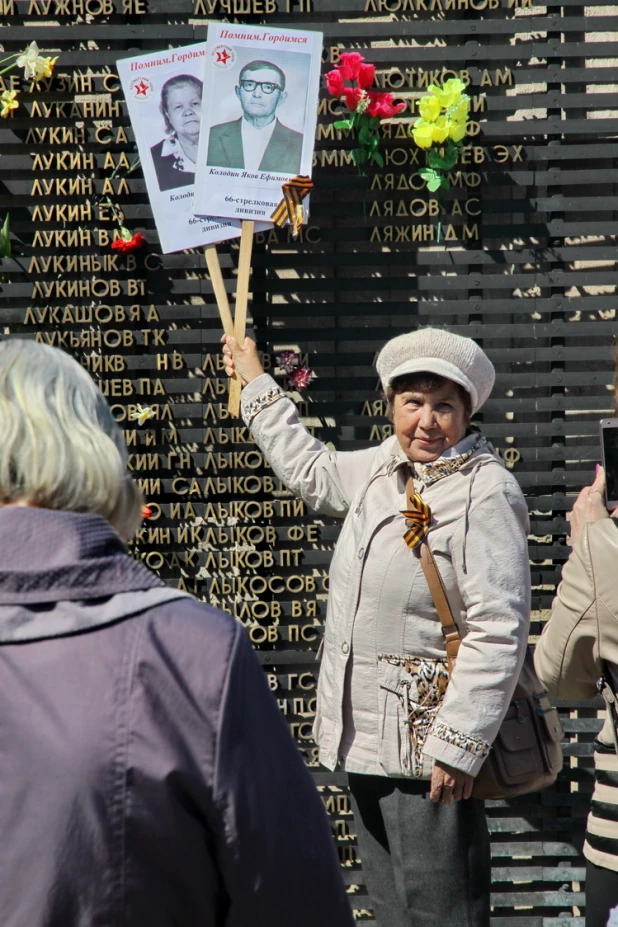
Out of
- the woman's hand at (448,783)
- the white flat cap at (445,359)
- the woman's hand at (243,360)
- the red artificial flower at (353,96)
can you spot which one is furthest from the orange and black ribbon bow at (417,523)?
the red artificial flower at (353,96)

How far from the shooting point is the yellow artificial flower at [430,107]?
3984mm

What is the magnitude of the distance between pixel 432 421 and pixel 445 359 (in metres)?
0.19

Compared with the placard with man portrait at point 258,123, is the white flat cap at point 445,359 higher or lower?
lower

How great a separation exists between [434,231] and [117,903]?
10.8 ft

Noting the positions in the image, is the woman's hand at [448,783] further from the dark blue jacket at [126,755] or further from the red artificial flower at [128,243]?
the red artificial flower at [128,243]

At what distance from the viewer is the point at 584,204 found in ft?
13.6

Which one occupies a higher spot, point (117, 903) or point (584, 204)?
point (584, 204)

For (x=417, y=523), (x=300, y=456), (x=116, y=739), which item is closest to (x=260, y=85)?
(x=300, y=456)

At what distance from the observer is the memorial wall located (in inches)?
162

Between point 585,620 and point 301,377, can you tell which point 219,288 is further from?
point 585,620

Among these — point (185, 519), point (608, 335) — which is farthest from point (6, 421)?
point (608, 335)

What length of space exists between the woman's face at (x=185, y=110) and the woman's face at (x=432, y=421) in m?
1.56

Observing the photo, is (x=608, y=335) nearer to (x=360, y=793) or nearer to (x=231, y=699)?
(x=360, y=793)

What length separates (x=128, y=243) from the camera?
161 inches
